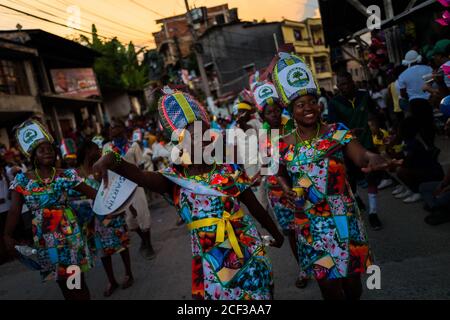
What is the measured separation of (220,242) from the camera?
2.34 m

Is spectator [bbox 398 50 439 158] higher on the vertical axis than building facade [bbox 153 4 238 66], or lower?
lower

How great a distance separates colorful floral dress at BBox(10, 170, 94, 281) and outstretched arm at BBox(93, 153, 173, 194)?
166cm

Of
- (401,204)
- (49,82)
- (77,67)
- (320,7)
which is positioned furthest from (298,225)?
(77,67)

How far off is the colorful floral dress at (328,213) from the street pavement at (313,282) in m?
1.06

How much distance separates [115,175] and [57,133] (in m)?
19.2

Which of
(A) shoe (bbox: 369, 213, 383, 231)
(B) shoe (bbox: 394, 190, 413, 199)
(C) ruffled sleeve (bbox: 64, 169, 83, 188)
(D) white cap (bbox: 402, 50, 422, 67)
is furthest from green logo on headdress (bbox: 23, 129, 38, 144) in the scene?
(D) white cap (bbox: 402, 50, 422, 67)

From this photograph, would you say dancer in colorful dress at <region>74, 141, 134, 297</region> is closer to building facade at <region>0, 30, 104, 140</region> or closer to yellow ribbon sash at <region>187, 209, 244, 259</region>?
yellow ribbon sash at <region>187, 209, 244, 259</region>

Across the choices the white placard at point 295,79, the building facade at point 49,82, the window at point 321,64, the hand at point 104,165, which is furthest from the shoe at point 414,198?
the window at point 321,64

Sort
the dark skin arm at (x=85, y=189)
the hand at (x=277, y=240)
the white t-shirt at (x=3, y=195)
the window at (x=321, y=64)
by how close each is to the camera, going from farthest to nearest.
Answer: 1. the window at (x=321, y=64)
2. the white t-shirt at (x=3, y=195)
3. the dark skin arm at (x=85, y=189)
4. the hand at (x=277, y=240)

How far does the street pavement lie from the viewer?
3.47 metres

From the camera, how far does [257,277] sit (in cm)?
236

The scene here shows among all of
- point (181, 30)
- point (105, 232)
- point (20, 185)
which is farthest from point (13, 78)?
point (181, 30)

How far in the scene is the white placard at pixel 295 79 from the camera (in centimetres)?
271

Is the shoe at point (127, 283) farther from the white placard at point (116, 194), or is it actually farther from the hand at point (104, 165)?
the hand at point (104, 165)
